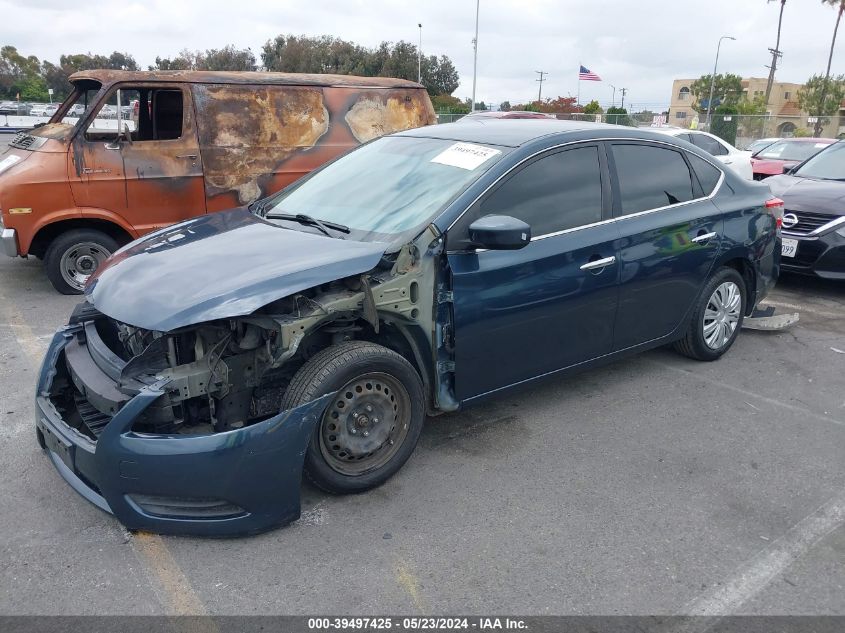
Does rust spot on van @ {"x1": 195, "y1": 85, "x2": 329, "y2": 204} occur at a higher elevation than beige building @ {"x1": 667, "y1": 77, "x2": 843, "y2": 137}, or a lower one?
lower

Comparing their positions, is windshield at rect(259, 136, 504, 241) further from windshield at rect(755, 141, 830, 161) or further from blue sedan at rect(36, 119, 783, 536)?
windshield at rect(755, 141, 830, 161)

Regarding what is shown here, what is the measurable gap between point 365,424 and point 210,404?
27.5 inches

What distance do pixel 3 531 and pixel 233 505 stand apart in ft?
3.42

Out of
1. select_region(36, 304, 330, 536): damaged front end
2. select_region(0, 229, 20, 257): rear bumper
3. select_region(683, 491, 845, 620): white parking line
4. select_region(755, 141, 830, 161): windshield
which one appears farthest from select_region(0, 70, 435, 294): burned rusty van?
select_region(755, 141, 830, 161): windshield

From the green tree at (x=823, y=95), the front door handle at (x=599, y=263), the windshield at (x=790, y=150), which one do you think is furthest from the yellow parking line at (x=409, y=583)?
the green tree at (x=823, y=95)

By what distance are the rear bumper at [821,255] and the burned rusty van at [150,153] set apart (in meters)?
4.94

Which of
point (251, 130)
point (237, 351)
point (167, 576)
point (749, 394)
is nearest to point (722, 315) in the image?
point (749, 394)

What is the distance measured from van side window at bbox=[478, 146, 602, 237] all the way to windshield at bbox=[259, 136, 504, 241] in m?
0.18

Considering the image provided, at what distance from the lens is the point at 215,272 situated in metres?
3.00

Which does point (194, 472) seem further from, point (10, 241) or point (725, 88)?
point (725, 88)

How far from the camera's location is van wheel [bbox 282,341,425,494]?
2.97 m

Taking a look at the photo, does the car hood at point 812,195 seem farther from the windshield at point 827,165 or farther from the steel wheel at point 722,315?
the steel wheel at point 722,315

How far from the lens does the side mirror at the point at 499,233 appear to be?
3.21 metres

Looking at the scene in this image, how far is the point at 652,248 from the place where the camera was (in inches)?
164
